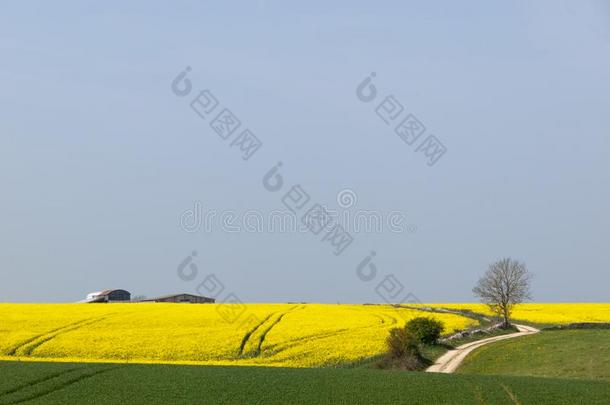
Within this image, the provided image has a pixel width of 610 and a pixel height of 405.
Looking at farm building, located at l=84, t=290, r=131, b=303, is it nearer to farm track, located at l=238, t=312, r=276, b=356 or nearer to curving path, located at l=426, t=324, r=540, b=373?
farm track, located at l=238, t=312, r=276, b=356

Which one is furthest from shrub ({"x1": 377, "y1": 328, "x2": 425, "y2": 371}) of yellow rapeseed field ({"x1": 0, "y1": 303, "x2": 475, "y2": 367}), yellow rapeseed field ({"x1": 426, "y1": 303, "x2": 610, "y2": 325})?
yellow rapeseed field ({"x1": 426, "y1": 303, "x2": 610, "y2": 325})

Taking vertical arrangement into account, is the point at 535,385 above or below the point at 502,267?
below

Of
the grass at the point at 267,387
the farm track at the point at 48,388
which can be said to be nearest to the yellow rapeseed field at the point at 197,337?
the grass at the point at 267,387

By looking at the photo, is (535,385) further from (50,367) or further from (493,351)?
(50,367)

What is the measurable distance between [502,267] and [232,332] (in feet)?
118

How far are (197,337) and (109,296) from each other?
259 feet

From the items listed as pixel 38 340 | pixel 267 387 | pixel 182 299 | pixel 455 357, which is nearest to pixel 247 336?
pixel 38 340

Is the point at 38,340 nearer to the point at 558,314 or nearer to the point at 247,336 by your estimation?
the point at 247,336

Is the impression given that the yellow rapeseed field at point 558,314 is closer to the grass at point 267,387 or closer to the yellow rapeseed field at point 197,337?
the yellow rapeseed field at point 197,337

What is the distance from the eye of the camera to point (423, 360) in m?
54.3

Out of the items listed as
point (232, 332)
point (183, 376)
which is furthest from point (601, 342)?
point (183, 376)

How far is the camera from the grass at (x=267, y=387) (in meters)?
33.7

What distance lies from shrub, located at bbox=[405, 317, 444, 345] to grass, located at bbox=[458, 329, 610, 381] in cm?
356

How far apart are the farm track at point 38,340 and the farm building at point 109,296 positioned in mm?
64192
